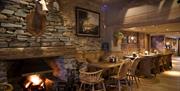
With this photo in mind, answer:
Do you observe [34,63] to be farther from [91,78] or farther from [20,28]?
[91,78]

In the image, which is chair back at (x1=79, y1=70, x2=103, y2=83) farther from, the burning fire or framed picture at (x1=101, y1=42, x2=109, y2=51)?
framed picture at (x1=101, y1=42, x2=109, y2=51)

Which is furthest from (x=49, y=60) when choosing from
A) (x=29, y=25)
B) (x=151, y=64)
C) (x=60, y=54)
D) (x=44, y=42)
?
(x=151, y=64)

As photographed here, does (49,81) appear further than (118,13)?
No

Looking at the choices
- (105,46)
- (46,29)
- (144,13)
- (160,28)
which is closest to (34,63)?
(46,29)

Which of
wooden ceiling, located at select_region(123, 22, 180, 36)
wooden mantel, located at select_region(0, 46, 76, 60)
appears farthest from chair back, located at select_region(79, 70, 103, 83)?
wooden ceiling, located at select_region(123, 22, 180, 36)

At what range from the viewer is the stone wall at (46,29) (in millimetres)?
3051

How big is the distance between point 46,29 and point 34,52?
25.5 inches

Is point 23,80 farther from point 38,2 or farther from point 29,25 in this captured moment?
point 38,2

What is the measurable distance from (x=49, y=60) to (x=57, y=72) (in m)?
0.49

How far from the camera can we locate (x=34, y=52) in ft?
11.3

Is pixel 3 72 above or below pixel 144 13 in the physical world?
below

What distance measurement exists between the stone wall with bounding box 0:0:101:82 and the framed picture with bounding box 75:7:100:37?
156 millimetres

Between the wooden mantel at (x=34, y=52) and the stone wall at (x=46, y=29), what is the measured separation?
0.08 m

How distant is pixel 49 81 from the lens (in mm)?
4258
